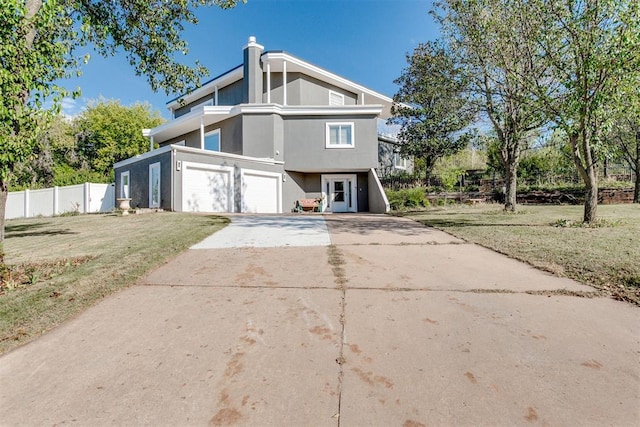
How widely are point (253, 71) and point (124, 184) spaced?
10.00 meters

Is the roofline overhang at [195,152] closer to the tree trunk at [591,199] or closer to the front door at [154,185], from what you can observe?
the front door at [154,185]

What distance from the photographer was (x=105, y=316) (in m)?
3.14

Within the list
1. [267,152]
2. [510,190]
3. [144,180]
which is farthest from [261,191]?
[510,190]

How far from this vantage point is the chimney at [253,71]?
58.0 feet

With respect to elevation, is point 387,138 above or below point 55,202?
above

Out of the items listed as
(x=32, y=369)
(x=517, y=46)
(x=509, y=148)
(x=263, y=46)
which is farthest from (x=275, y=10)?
(x=32, y=369)

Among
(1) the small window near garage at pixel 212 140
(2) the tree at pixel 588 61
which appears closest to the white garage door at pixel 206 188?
(1) the small window near garage at pixel 212 140

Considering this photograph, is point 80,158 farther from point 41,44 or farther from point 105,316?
point 105,316

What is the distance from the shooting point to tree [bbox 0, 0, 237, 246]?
4137 millimetres

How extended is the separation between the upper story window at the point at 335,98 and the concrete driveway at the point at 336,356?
18534mm

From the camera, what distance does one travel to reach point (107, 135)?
31.8 meters

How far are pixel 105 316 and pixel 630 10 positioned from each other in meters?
10.8

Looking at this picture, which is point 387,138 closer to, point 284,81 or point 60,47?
point 284,81

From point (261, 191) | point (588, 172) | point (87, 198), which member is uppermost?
point (588, 172)
